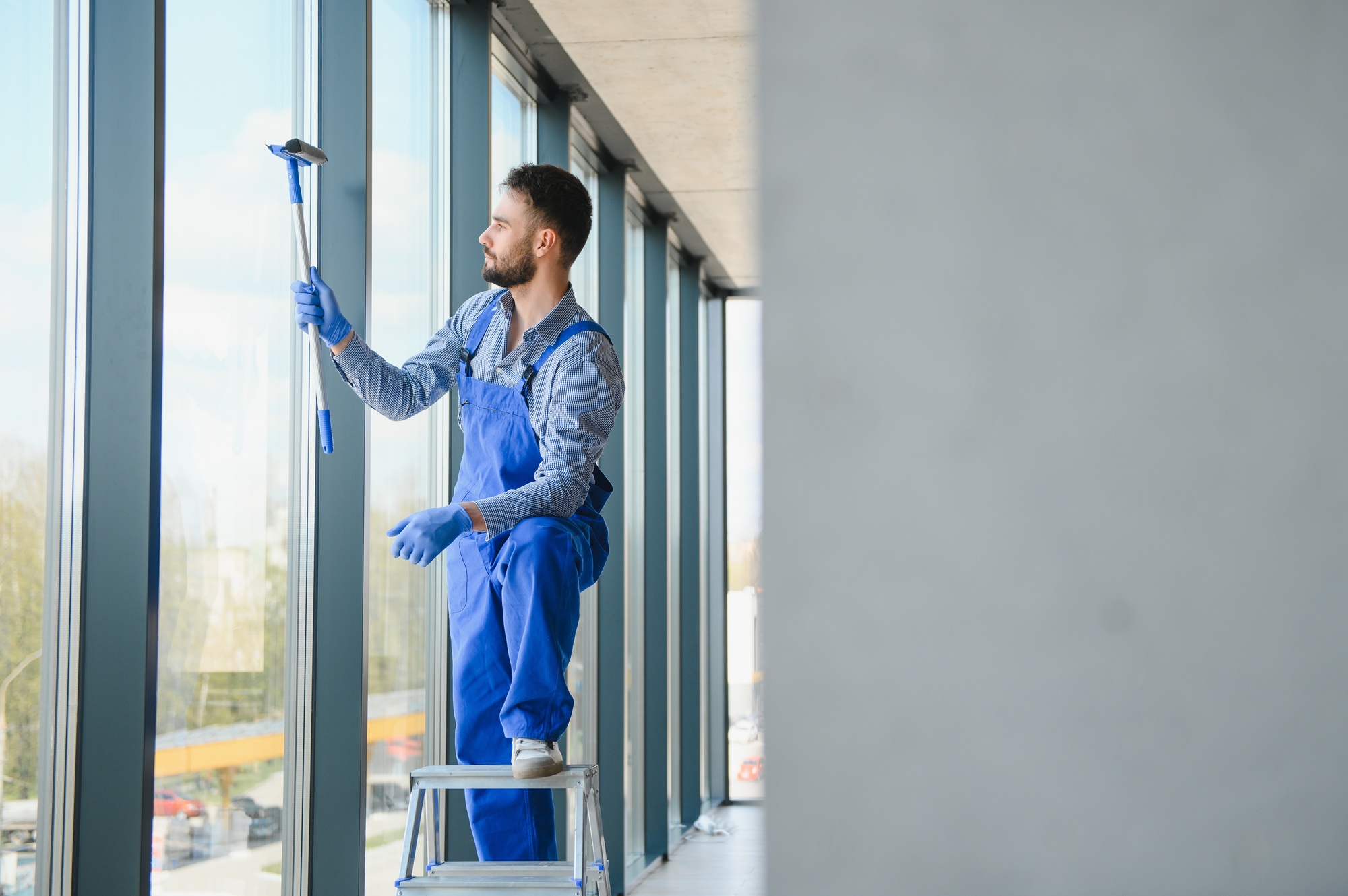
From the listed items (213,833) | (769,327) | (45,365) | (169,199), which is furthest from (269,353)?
(769,327)

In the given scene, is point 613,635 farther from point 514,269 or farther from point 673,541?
point 514,269

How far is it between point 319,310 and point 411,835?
33.4 inches

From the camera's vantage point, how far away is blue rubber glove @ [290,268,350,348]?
5.62 ft

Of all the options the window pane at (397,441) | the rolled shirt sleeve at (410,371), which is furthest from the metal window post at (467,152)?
the rolled shirt sleeve at (410,371)

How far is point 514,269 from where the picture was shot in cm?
194

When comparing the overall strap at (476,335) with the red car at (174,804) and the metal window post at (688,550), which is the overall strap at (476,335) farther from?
the metal window post at (688,550)

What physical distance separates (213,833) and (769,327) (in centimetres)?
185

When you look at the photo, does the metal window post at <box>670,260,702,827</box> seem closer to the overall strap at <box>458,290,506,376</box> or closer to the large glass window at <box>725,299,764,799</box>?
the large glass window at <box>725,299,764,799</box>

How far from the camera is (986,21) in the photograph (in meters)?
0.42

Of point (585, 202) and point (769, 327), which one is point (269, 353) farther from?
point (769, 327)

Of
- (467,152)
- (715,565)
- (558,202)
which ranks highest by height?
(467,152)

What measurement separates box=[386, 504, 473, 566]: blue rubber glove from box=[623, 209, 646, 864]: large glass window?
3.00 metres

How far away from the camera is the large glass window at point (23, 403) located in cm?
144

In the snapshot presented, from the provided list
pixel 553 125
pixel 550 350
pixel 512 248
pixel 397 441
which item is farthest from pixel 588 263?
pixel 550 350
